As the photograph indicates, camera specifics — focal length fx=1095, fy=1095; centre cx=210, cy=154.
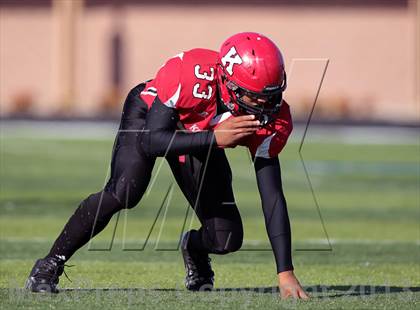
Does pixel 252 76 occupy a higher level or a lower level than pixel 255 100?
higher

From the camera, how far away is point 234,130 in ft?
18.6

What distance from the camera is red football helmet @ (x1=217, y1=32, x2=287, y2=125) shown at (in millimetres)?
5738

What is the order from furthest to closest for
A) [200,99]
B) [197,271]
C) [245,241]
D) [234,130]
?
[245,241], [197,271], [200,99], [234,130]

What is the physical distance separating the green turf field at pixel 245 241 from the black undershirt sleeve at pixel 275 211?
256mm

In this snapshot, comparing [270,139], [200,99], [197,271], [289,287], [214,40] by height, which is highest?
[200,99]

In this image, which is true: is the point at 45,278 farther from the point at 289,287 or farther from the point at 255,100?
the point at 255,100

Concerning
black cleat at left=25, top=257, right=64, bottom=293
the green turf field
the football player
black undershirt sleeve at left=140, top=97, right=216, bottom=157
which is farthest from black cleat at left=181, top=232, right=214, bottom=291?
black undershirt sleeve at left=140, top=97, right=216, bottom=157

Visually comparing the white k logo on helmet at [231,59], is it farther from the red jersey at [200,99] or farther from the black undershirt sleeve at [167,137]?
the black undershirt sleeve at [167,137]

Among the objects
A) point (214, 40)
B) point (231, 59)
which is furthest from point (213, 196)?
point (214, 40)

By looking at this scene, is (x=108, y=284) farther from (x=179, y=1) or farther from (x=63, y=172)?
(x=179, y=1)

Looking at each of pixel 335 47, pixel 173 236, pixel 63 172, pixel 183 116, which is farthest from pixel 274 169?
pixel 335 47

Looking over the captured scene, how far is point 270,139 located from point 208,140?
48 cm

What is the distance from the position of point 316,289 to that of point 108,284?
1.29 metres

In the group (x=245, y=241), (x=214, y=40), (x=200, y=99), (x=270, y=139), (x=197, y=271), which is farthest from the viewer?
(x=214, y=40)
